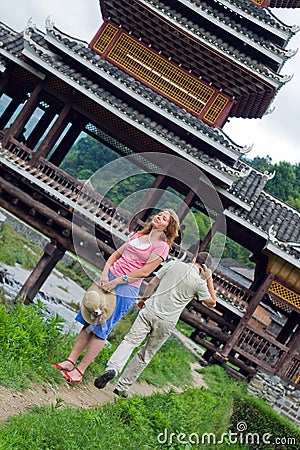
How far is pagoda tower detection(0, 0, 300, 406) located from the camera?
15.0 meters

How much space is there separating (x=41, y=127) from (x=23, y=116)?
3.55m

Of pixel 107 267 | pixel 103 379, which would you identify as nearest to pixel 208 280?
pixel 107 267

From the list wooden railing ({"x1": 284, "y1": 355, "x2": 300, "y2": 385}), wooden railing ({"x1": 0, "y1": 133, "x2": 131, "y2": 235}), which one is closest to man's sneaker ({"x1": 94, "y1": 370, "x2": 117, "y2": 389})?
wooden railing ({"x1": 0, "y1": 133, "x2": 131, "y2": 235})

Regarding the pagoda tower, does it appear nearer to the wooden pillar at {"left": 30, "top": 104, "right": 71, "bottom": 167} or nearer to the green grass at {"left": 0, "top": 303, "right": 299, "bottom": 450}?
the wooden pillar at {"left": 30, "top": 104, "right": 71, "bottom": 167}

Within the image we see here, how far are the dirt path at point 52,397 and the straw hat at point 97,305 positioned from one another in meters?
0.77

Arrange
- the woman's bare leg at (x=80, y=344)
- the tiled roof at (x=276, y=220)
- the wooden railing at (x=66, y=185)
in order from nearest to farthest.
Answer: the woman's bare leg at (x=80, y=344) → the wooden railing at (x=66, y=185) → the tiled roof at (x=276, y=220)

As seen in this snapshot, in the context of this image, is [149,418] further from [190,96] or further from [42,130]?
[42,130]

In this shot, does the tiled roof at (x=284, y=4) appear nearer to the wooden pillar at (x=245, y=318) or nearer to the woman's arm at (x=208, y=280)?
the wooden pillar at (x=245, y=318)

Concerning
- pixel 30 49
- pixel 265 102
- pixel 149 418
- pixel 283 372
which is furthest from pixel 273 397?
pixel 30 49

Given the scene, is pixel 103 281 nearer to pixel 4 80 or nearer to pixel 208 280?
pixel 208 280

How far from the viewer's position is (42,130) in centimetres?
1912

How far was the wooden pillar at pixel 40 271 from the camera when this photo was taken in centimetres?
1552

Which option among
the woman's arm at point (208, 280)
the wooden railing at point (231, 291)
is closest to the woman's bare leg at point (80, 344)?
the woman's arm at point (208, 280)

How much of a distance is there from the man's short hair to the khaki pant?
70 centimetres
